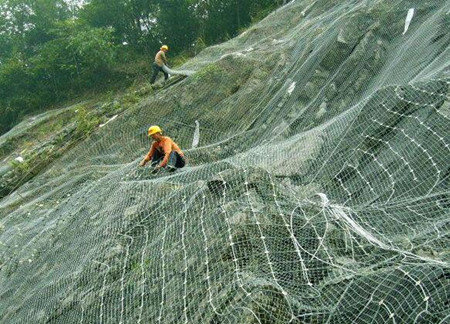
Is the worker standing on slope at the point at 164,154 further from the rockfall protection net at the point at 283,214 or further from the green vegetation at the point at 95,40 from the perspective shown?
the green vegetation at the point at 95,40

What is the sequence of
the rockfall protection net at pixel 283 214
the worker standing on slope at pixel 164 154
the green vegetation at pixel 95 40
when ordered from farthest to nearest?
the green vegetation at pixel 95 40, the worker standing on slope at pixel 164 154, the rockfall protection net at pixel 283 214

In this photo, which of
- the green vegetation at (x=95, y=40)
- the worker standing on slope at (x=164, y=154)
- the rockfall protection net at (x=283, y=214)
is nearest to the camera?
the rockfall protection net at (x=283, y=214)

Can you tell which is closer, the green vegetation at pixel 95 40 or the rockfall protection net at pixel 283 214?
the rockfall protection net at pixel 283 214

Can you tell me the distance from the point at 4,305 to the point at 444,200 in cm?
445

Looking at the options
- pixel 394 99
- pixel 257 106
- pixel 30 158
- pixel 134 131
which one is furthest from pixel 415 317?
pixel 30 158

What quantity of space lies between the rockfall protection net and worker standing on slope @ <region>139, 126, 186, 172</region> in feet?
0.61

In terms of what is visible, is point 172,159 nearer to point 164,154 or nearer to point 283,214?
point 164,154

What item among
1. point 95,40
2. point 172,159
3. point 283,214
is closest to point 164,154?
point 172,159

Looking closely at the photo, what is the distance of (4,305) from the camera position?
5.55 m

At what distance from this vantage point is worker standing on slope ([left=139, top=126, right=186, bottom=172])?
7.27 meters

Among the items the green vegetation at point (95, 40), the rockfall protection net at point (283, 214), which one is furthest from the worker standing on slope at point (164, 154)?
the green vegetation at point (95, 40)

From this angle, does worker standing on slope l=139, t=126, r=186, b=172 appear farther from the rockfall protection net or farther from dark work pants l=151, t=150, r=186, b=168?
the rockfall protection net

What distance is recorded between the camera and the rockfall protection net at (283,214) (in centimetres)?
358

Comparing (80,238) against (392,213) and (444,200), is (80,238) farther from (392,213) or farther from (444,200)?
(444,200)
